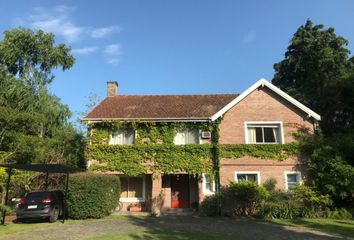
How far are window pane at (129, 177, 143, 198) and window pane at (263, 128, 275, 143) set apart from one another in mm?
9054

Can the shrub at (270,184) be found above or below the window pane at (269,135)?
below

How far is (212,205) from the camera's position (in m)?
21.1

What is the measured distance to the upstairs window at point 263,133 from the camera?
23.3m

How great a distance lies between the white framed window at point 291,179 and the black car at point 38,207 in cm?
1398

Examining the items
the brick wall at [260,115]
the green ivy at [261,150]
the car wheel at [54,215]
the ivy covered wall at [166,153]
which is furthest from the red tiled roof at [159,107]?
the car wheel at [54,215]

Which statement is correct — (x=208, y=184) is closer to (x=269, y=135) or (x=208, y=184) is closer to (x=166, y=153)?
(x=166, y=153)

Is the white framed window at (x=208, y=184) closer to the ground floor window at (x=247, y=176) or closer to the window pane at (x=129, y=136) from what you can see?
the ground floor window at (x=247, y=176)

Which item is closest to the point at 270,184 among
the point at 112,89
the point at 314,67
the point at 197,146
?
the point at 197,146

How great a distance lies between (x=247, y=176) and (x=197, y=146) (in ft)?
12.4

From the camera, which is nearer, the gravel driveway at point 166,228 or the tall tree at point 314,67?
the gravel driveway at point 166,228

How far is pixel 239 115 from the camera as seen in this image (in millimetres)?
23438

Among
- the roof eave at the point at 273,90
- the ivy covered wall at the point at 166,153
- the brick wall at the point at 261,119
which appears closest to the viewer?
the brick wall at the point at 261,119

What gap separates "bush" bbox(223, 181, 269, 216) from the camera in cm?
2000

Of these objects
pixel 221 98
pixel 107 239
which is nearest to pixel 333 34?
pixel 221 98
